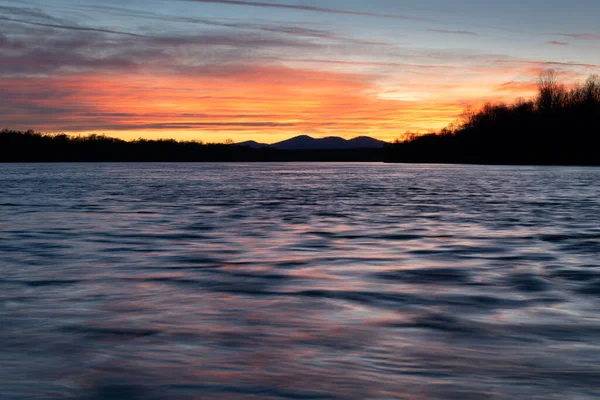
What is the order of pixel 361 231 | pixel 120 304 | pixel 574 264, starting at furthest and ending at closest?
1. pixel 361 231
2. pixel 574 264
3. pixel 120 304

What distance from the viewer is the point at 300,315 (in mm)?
8188

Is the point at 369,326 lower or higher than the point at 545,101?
lower

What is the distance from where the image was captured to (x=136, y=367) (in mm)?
5977

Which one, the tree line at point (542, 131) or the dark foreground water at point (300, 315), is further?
the tree line at point (542, 131)

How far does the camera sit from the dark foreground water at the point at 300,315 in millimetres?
5641

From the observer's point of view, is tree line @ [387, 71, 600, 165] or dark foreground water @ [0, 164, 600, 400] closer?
dark foreground water @ [0, 164, 600, 400]

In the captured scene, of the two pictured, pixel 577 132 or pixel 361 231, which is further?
pixel 577 132

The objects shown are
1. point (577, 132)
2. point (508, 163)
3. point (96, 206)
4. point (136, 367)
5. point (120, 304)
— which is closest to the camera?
point (136, 367)

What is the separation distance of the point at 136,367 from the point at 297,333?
195 centimetres

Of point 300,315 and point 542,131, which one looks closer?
point 300,315

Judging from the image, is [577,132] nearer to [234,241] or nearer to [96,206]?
[96,206]

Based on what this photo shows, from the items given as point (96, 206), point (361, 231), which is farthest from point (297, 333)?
point (96, 206)

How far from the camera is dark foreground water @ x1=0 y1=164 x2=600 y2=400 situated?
18.5ft

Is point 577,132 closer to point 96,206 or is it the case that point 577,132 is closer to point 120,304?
point 96,206
